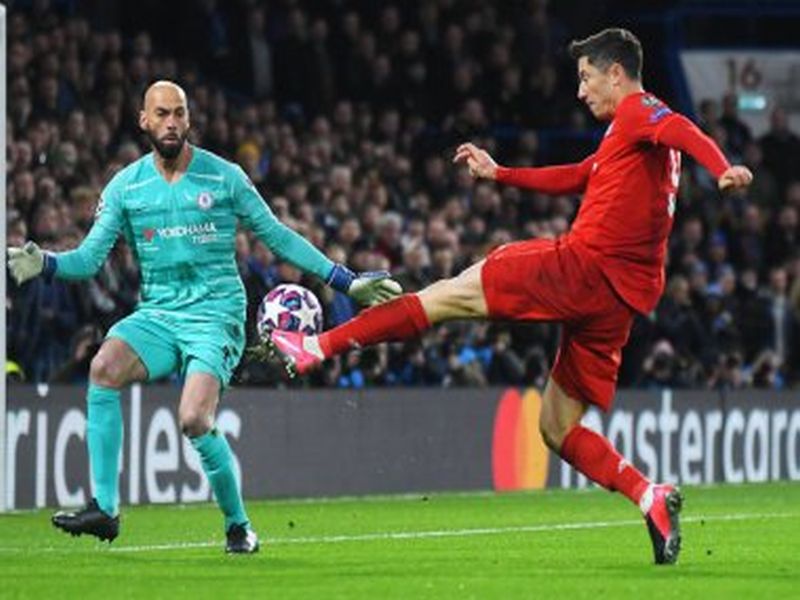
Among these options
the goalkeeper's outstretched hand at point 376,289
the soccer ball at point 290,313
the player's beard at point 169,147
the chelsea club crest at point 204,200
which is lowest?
the soccer ball at point 290,313

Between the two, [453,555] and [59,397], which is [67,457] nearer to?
[59,397]

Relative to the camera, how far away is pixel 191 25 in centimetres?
→ 2458

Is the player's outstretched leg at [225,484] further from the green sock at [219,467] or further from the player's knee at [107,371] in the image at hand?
the player's knee at [107,371]

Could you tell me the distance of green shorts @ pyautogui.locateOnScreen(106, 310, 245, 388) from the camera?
40.0 feet

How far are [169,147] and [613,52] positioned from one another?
2.07 metres

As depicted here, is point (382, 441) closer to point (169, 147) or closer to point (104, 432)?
point (104, 432)

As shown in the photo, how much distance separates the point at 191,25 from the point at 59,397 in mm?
7855

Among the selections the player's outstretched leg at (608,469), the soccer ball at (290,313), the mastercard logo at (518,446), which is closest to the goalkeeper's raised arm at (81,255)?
the soccer ball at (290,313)

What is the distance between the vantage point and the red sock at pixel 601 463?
38.6 feet

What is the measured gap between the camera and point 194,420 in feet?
39.2

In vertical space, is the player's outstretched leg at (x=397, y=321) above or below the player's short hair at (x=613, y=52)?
below

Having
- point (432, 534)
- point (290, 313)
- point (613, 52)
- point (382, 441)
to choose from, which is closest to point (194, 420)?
point (290, 313)

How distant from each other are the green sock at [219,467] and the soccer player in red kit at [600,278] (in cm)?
76

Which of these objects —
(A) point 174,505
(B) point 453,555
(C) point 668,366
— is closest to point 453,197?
(C) point 668,366
